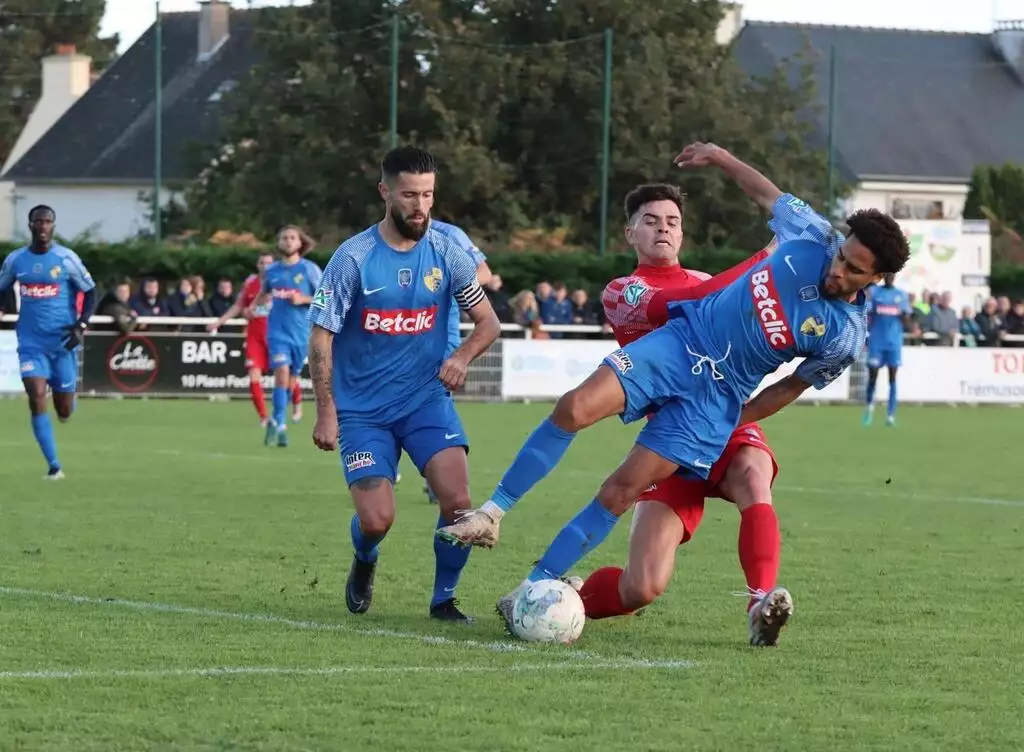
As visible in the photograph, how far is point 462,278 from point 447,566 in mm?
1252

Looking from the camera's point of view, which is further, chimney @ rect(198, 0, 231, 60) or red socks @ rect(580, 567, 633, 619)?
chimney @ rect(198, 0, 231, 60)

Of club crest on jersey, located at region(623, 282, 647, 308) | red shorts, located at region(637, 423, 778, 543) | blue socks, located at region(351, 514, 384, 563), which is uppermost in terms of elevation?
club crest on jersey, located at region(623, 282, 647, 308)

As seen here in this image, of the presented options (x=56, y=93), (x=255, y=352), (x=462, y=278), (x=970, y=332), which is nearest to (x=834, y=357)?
(x=462, y=278)

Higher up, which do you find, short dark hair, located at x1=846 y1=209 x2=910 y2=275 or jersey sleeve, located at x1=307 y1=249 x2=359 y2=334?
short dark hair, located at x1=846 y1=209 x2=910 y2=275

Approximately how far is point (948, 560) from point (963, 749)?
5369 mm

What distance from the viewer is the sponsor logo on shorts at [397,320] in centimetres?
846

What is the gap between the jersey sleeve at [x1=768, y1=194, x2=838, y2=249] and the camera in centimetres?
772

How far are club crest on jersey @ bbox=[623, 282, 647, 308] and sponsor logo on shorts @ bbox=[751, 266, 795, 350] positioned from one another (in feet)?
2.06

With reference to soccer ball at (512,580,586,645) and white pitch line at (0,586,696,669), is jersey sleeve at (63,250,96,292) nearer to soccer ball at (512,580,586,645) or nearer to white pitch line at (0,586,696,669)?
white pitch line at (0,586,696,669)

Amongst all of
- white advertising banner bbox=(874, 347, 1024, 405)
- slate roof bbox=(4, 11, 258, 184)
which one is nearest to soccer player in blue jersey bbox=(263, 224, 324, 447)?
white advertising banner bbox=(874, 347, 1024, 405)

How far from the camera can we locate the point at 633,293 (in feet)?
26.8

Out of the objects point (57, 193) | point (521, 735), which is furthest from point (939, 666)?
point (57, 193)

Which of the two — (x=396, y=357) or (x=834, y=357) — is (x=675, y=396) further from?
(x=396, y=357)

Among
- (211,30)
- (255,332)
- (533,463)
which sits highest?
(211,30)
